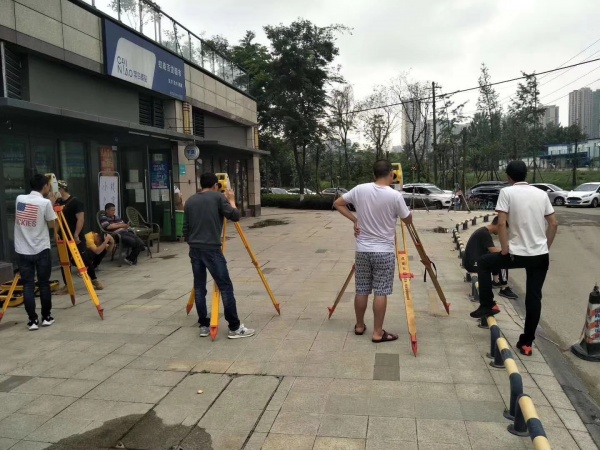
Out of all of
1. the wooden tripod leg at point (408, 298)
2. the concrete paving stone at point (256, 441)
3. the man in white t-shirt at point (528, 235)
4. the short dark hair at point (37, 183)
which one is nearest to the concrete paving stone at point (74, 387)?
the concrete paving stone at point (256, 441)

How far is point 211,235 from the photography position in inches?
203

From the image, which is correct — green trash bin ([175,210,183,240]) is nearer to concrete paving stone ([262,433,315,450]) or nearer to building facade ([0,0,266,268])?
building facade ([0,0,266,268])

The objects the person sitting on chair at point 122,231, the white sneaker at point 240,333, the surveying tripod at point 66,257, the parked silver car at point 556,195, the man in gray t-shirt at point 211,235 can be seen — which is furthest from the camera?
the parked silver car at point 556,195

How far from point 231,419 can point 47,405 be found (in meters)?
1.49

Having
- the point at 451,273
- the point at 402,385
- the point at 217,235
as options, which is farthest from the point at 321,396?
the point at 451,273

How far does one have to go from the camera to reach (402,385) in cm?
396

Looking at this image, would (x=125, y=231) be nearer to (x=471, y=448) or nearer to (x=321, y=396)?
(x=321, y=396)

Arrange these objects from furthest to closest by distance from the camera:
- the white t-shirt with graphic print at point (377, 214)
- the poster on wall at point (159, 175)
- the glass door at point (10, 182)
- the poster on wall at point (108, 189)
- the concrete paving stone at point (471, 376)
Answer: the poster on wall at point (159, 175), the poster on wall at point (108, 189), the glass door at point (10, 182), the white t-shirt with graphic print at point (377, 214), the concrete paving stone at point (471, 376)

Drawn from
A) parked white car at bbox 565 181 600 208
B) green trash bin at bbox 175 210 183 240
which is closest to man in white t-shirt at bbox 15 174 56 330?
green trash bin at bbox 175 210 183 240

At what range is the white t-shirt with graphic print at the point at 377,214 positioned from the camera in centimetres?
472

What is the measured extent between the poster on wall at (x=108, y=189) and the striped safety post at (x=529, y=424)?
32.5ft

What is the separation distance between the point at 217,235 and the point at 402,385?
239cm

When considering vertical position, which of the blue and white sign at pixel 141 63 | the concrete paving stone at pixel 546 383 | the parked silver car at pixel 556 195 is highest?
the blue and white sign at pixel 141 63

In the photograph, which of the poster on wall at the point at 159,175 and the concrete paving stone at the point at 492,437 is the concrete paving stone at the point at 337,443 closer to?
the concrete paving stone at the point at 492,437
